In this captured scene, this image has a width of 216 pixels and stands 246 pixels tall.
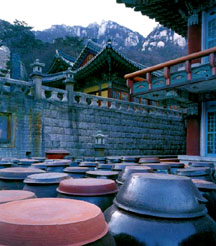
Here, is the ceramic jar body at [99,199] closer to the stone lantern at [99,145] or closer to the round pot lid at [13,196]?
the round pot lid at [13,196]

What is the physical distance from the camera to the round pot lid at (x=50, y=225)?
0.92 metres

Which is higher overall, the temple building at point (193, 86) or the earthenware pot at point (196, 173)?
the temple building at point (193, 86)

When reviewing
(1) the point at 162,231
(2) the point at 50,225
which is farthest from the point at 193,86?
(2) the point at 50,225

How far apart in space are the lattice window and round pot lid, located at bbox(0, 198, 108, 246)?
8158mm

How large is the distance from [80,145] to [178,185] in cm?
973

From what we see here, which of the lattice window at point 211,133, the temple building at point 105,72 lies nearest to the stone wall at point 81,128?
the temple building at point 105,72

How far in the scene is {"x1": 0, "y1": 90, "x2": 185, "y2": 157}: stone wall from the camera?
909cm

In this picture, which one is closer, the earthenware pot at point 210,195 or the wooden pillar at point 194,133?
the earthenware pot at point 210,195

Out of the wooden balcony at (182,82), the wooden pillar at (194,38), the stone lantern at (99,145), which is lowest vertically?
the stone lantern at (99,145)

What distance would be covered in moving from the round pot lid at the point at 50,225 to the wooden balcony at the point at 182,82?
6.20 meters

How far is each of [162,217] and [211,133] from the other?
7916 millimetres

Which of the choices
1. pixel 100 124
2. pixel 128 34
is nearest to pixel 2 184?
pixel 100 124

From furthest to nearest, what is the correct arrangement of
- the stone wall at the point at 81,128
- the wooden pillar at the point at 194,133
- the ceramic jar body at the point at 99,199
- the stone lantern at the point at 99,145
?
1. the stone lantern at the point at 99,145
2. the stone wall at the point at 81,128
3. the wooden pillar at the point at 194,133
4. the ceramic jar body at the point at 99,199

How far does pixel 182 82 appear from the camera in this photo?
275 inches
